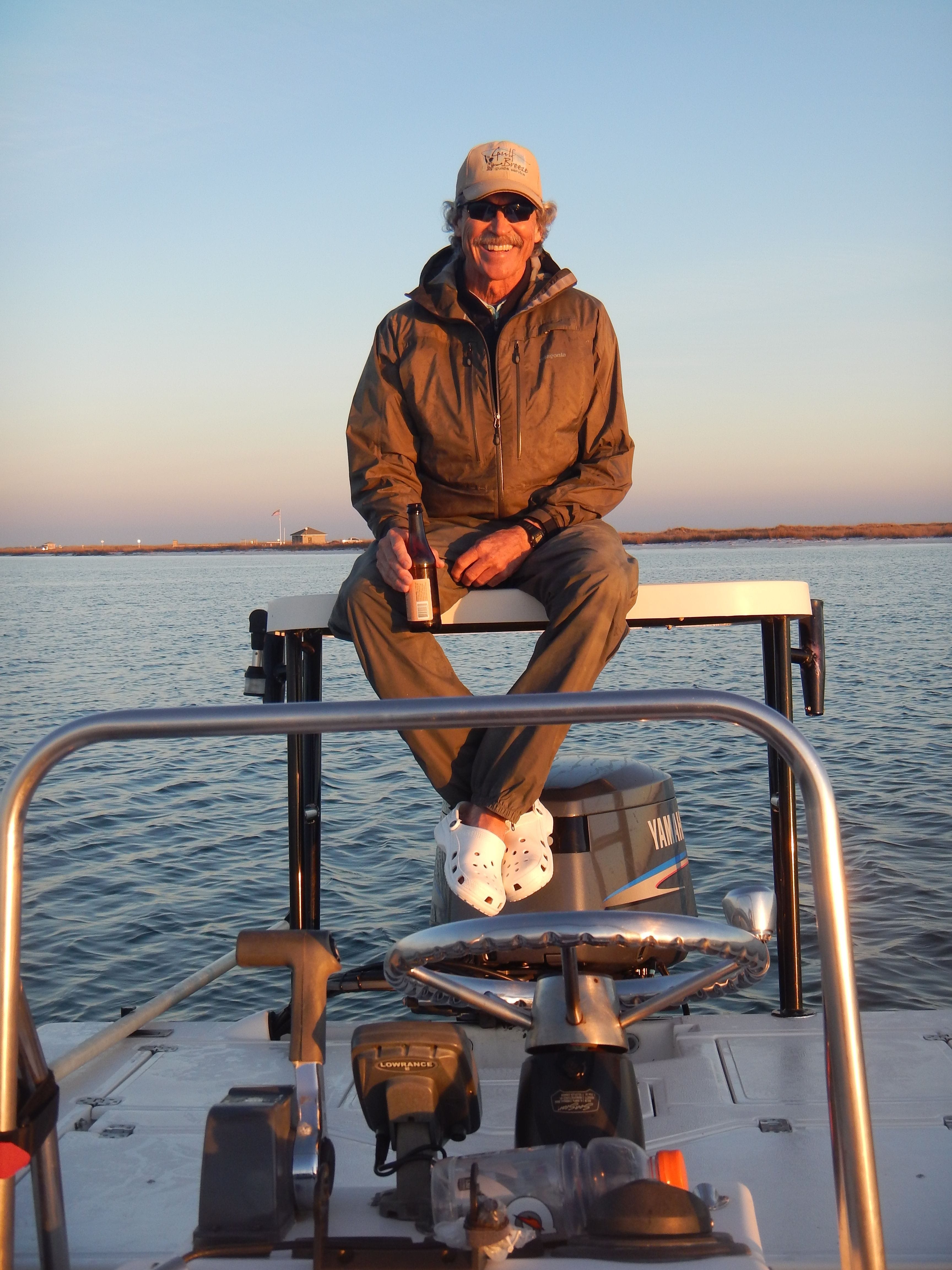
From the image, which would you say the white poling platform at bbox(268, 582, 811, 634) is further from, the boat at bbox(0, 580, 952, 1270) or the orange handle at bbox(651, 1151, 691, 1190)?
the orange handle at bbox(651, 1151, 691, 1190)

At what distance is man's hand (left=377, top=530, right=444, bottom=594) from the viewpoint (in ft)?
8.79

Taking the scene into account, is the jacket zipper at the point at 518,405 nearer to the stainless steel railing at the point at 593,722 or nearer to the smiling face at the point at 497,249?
the smiling face at the point at 497,249

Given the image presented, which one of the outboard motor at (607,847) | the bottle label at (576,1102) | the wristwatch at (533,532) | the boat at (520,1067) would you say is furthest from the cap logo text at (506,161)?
the bottle label at (576,1102)

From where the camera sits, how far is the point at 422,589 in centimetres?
267

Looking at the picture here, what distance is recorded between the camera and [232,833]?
29.2 feet

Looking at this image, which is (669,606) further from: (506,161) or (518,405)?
(506,161)

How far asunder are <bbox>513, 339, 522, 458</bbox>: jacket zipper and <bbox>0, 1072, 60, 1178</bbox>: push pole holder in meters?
2.05

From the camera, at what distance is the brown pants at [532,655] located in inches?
96.9

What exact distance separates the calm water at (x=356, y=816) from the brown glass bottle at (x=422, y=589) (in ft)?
3.03

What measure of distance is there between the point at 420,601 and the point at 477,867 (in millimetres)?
634

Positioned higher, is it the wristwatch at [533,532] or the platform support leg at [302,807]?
the wristwatch at [533,532]

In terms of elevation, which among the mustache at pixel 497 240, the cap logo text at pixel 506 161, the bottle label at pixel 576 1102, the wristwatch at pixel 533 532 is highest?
the cap logo text at pixel 506 161

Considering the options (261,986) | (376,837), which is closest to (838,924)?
(261,986)

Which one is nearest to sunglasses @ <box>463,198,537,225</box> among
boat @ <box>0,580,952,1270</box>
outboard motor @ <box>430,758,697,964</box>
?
boat @ <box>0,580,952,1270</box>
